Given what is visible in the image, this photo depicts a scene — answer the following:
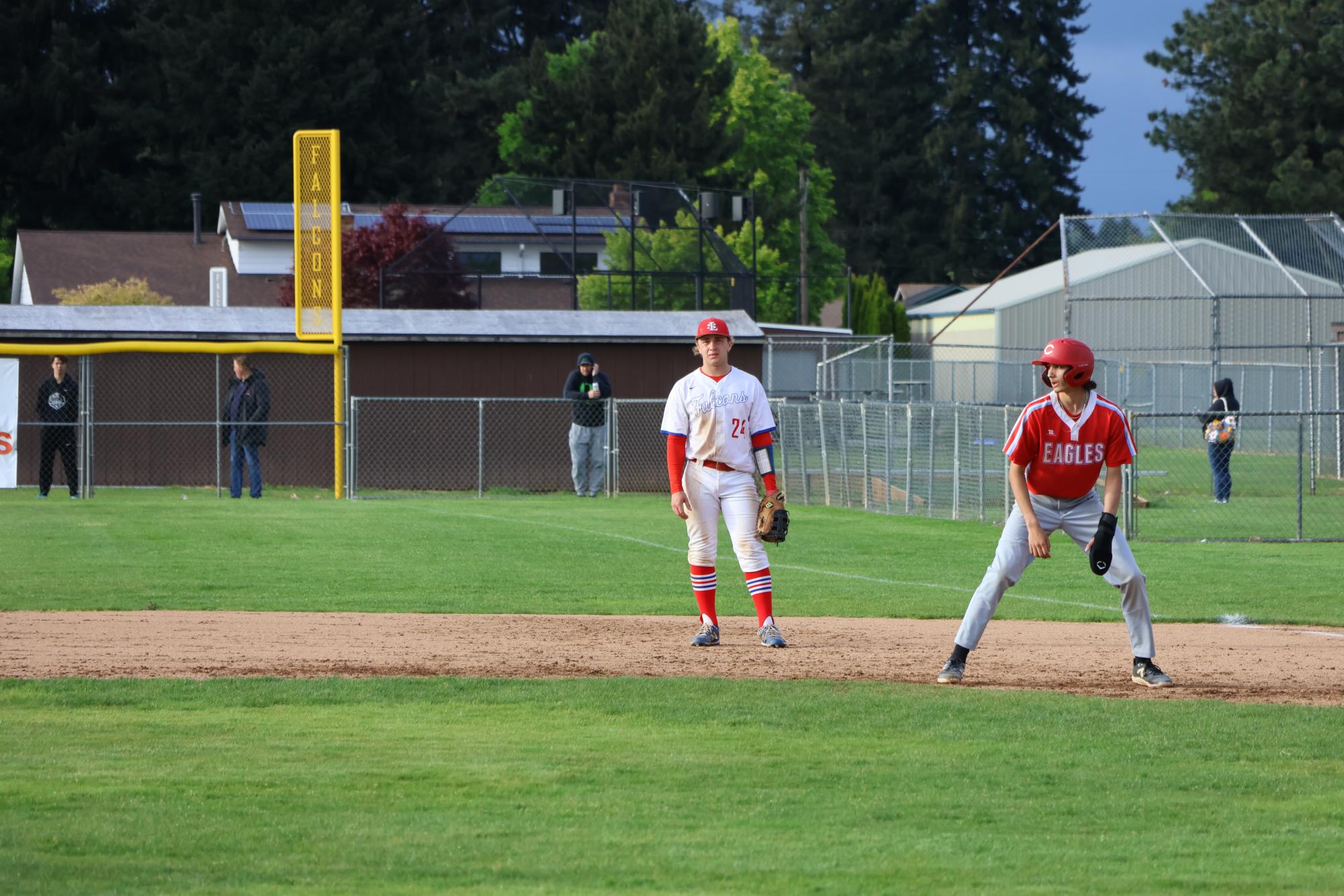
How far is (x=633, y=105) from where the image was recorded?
200 feet

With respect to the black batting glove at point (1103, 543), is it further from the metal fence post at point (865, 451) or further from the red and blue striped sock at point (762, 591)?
the metal fence post at point (865, 451)

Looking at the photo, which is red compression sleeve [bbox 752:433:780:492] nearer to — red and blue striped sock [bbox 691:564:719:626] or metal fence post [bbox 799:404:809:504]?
red and blue striped sock [bbox 691:564:719:626]

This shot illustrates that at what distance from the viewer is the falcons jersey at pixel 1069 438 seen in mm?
8664

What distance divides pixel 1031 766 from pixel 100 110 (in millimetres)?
57468

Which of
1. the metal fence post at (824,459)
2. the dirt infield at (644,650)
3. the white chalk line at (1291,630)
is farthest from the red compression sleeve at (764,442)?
the metal fence post at (824,459)

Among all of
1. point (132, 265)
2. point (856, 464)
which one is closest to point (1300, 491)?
point (856, 464)

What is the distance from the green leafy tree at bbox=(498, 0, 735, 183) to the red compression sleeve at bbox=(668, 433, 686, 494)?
48.8m

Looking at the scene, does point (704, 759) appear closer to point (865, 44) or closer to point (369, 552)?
point (369, 552)

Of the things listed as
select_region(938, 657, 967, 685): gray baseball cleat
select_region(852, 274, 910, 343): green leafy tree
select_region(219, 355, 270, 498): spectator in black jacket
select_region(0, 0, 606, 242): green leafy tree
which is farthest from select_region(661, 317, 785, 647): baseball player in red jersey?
select_region(0, 0, 606, 242): green leafy tree

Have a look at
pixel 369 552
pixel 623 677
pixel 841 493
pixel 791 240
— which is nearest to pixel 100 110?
pixel 791 240

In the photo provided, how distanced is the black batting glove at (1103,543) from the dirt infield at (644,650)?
704 millimetres

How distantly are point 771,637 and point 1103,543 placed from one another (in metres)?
2.53

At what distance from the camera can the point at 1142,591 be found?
29.5 ft

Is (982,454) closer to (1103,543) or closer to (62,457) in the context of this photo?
(1103,543)
